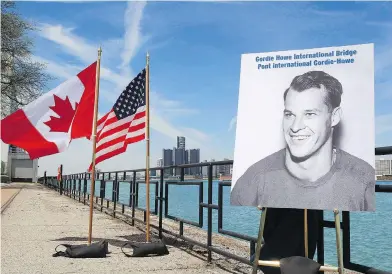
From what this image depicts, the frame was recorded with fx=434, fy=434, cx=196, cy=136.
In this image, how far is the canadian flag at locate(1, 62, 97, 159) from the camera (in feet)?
21.7

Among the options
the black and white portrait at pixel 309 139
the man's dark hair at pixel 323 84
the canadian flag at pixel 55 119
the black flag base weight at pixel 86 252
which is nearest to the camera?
the black and white portrait at pixel 309 139

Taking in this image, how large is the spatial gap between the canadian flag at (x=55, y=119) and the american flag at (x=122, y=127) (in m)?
0.30

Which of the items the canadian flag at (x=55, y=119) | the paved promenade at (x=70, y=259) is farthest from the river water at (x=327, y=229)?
the canadian flag at (x=55, y=119)

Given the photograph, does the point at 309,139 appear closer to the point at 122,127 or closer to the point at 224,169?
the point at 224,169

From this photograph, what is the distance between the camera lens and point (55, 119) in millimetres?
6770

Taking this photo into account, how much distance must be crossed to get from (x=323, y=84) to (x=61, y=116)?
454cm

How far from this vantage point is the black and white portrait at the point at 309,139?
10.8 ft

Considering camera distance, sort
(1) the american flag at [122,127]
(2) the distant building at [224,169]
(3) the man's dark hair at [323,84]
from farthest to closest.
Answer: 1. (1) the american flag at [122,127]
2. (2) the distant building at [224,169]
3. (3) the man's dark hair at [323,84]

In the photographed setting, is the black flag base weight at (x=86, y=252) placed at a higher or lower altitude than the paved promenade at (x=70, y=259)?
higher

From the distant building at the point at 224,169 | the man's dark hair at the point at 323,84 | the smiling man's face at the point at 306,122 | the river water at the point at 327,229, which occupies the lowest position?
the river water at the point at 327,229

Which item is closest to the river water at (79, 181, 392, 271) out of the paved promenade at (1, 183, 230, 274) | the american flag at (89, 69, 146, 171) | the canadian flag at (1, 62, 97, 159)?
the paved promenade at (1, 183, 230, 274)

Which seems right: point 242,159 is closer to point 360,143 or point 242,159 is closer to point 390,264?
point 360,143

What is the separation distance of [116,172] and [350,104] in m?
8.86

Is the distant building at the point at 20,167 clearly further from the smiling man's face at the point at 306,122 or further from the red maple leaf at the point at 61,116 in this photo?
the smiling man's face at the point at 306,122
